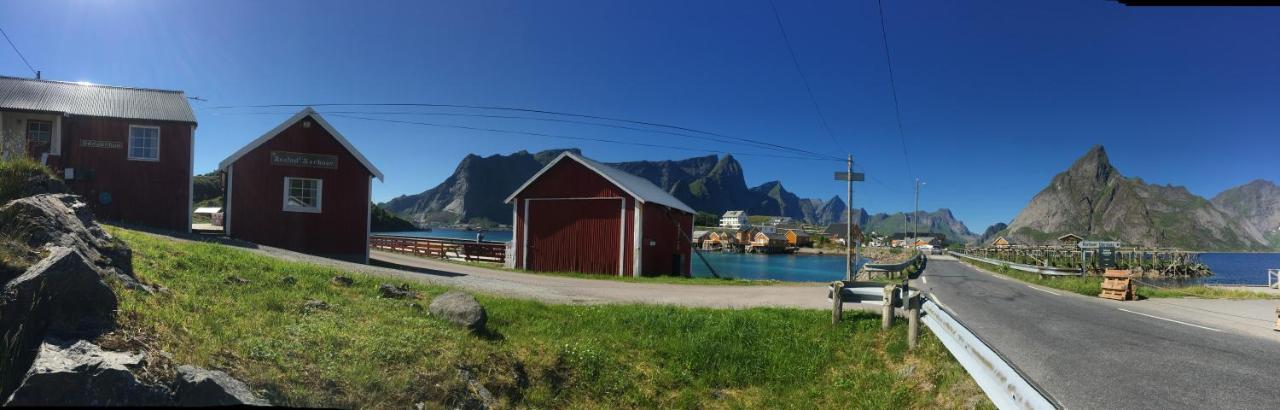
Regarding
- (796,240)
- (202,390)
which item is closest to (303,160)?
(202,390)

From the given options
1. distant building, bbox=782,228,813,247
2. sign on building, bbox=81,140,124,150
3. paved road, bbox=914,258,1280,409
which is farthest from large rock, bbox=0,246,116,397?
distant building, bbox=782,228,813,247

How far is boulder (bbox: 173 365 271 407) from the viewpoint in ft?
9.80

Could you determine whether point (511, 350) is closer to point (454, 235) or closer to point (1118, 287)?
point (1118, 287)

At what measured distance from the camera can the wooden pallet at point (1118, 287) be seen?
16.8 m

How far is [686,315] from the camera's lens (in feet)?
31.3

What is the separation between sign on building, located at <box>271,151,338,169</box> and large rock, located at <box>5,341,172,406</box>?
19.9m

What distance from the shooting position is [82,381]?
2.67 meters

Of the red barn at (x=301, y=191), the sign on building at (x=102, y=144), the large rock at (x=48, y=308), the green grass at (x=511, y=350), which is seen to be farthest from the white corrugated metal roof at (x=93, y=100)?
the large rock at (x=48, y=308)

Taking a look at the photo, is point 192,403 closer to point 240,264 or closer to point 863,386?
point 863,386

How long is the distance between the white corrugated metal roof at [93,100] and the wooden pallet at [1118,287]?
31991 millimetres

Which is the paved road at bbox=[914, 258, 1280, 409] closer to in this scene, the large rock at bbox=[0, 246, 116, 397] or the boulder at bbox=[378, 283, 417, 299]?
the large rock at bbox=[0, 246, 116, 397]

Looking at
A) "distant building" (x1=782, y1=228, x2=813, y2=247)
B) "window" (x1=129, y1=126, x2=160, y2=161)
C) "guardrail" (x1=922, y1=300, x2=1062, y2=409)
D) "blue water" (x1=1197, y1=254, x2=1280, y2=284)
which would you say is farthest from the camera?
"distant building" (x1=782, y1=228, x2=813, y2=247)

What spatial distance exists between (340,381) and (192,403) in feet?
4.17

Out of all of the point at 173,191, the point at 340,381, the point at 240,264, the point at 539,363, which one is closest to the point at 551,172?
the point at 173,191
